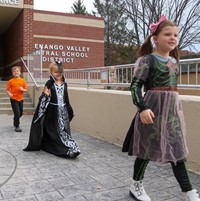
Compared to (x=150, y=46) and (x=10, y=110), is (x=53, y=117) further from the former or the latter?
(x=10, y=110)

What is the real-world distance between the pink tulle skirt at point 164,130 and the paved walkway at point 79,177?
0.69 metres

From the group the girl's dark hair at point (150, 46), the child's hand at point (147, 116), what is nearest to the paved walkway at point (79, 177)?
the child's hand at point (147, 116)

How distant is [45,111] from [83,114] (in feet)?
7.39

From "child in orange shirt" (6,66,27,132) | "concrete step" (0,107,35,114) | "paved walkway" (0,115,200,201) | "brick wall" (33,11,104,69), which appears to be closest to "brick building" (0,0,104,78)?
"brick wall" (33,11,104,69)

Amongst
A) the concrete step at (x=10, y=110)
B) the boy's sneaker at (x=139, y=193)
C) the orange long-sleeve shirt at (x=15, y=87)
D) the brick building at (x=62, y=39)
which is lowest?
the boy's sneaker at (x=139, y=193)

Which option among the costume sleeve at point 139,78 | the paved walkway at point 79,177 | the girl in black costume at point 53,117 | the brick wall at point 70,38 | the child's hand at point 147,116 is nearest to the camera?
the child's hand at point 147,116

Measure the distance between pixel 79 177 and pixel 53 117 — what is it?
5.33 ft

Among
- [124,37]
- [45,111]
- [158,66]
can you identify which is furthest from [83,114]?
[124,37]

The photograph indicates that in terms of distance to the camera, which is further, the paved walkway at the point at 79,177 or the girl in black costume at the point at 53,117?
the girl in black costume at the point at 53,117

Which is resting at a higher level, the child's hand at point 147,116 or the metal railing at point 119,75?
the metal railing at point 119,75

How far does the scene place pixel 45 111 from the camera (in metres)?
5.76

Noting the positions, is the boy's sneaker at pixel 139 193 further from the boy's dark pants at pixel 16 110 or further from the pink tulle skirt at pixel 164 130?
the boy's dark pants at pixel 16 110

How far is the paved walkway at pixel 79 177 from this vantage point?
374 cm

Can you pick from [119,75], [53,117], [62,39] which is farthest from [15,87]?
[62,39]
